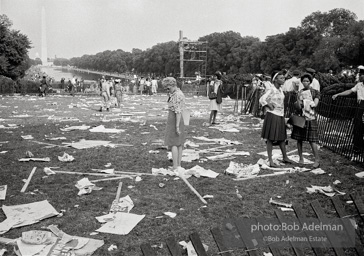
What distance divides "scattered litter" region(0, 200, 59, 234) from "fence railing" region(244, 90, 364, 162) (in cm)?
652

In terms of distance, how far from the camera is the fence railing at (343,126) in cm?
844

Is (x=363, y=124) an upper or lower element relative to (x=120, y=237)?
upper

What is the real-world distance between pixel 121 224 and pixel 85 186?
5.99 feet

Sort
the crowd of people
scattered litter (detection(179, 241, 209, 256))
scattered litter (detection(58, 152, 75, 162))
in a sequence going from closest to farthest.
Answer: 1. scattered litter (detection(179, 241, 209, 256))
2. the crowd of people
3. scattered litter (detection(58, 152, 75, 162))

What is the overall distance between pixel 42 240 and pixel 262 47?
7535cm

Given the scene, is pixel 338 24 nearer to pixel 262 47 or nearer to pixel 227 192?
pixel 262 47

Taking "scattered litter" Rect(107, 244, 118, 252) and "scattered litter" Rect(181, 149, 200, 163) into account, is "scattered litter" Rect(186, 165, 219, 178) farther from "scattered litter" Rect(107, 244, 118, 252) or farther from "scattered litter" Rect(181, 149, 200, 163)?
"scattered litter" Rect(107, 244, 118, 252)

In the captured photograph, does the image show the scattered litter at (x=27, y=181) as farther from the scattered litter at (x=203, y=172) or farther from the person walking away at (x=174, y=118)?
the scattered litter at (x=203, y=172)

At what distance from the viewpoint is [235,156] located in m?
9.04

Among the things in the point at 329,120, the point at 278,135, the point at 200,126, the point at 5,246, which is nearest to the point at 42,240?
the point at 5,246

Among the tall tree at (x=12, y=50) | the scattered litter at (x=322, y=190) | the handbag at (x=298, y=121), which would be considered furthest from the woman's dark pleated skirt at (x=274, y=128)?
the tall tree at (x=12, y=50)

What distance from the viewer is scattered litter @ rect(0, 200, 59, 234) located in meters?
4.78

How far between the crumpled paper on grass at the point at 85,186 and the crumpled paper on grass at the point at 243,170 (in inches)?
103

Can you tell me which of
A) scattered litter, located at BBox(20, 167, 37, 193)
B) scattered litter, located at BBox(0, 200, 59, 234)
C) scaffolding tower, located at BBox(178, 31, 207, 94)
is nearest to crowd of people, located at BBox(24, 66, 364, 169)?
scattered litter, located at BBox(20, 167, 37, 193)
